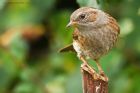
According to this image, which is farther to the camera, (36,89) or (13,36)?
(13,36)

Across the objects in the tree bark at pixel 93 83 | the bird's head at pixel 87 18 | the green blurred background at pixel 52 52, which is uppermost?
the bird's head at pixel 87 18

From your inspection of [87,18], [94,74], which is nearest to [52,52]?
[87,18]

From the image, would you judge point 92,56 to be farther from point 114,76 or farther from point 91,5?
point 114,76

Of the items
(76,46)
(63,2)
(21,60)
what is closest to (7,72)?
(21,60)

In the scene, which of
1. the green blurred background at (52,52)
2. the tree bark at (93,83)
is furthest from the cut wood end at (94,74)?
the green blurred background at (52,52)

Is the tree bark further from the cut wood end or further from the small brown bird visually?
the small brown bird

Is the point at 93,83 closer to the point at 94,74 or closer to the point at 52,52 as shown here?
the point at 94,74

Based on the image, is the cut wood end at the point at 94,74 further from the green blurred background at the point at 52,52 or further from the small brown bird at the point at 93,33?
the green blurred background at the point at 52,52
